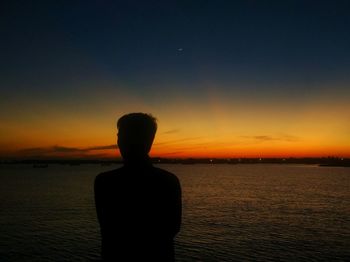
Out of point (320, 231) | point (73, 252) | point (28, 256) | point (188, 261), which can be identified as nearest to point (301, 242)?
point (320, 231)

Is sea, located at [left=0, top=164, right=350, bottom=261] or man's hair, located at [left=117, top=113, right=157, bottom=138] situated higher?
man's hair, located at [left=117, top=113, right=157, bottom=138]

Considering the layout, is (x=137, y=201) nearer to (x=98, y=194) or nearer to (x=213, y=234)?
(x=98, y=194)

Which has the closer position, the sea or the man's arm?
the man's arm

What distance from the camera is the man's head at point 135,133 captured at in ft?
10.8

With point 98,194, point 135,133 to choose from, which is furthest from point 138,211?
point 135,133

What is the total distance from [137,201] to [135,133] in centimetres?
58

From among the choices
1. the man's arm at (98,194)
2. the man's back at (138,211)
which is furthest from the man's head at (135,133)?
the man's arm at (98,194)

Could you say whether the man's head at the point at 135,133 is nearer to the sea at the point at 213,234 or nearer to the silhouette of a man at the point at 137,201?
the silhouette of a man at the point at 137,201

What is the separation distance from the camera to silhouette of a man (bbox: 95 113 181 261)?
3.28 meters

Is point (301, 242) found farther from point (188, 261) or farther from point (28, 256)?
point (28, 256)

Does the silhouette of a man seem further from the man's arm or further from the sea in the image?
the sea

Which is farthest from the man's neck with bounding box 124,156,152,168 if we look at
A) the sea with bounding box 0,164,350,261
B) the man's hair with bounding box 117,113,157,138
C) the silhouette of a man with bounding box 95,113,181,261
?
the sea with bounding box 0,164,350,261

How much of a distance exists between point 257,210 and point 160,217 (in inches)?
1997

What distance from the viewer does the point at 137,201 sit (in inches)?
131
